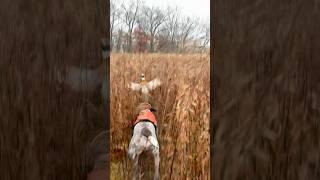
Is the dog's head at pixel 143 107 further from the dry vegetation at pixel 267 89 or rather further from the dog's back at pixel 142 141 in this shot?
the dry vegetation at pixel 267 89

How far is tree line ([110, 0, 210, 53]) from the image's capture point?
106 inches

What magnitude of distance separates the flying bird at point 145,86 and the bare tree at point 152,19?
0.93ft

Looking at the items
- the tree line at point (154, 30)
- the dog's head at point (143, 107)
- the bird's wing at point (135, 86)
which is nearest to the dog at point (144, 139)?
the dog's head at point (143, 107)

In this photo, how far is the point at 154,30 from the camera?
109 inches

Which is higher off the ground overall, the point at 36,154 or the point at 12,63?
the point at 12,63

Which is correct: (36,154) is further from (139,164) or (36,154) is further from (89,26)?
(139,164)

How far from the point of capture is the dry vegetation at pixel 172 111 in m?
2.84

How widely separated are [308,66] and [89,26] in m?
0.26

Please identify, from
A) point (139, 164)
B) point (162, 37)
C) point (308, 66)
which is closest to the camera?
point (308, 66)

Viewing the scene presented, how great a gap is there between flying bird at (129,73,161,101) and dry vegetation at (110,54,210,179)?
32 millimetres

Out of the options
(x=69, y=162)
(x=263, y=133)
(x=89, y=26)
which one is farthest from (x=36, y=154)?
(x=263, y=133)

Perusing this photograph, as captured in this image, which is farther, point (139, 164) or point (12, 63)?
point (139, 164)

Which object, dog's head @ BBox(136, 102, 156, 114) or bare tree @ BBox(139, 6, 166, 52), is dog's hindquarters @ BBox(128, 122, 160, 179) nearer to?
dog's head @ BBox(136, 102, 156, 114)

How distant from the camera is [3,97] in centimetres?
52
